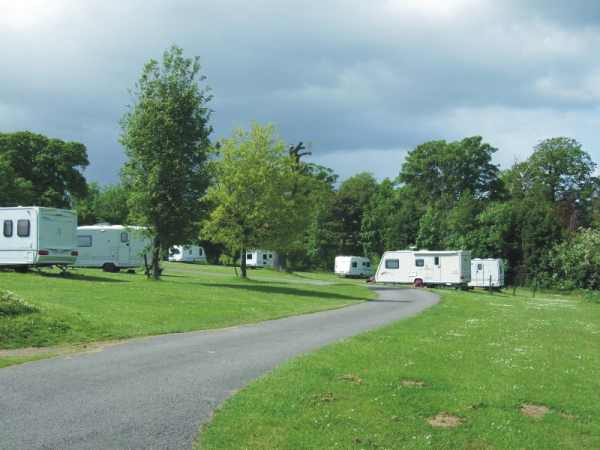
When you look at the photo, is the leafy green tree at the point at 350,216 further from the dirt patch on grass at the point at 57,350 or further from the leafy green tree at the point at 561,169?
the dirt patch on grass at the point at 57,350

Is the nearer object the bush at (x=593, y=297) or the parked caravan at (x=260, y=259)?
the bush at (x=593, y=297)

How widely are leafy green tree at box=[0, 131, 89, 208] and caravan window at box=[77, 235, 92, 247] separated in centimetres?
2146

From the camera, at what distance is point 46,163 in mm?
66625

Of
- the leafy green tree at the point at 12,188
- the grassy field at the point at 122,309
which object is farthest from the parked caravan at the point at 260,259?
the grassy field at the point at 122,309

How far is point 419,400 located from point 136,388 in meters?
4.00

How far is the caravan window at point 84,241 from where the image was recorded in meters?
44.3

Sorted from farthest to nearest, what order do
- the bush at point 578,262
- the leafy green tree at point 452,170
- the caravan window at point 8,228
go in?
the leafy green tree at point 452,170 < the bush at point 578,262 < the caravan window at point 8,228

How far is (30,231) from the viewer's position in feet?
98.0

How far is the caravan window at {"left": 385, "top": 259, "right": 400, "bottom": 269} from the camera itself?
5013cm

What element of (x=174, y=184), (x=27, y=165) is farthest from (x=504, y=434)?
(x=27, y=165)

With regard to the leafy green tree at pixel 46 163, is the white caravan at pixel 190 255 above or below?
below

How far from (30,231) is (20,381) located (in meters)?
21.9

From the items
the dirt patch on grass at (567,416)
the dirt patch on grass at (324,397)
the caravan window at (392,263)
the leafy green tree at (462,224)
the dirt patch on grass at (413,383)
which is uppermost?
the leafy green tree at (462,224)

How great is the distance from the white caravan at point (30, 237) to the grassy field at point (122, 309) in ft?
4.60
